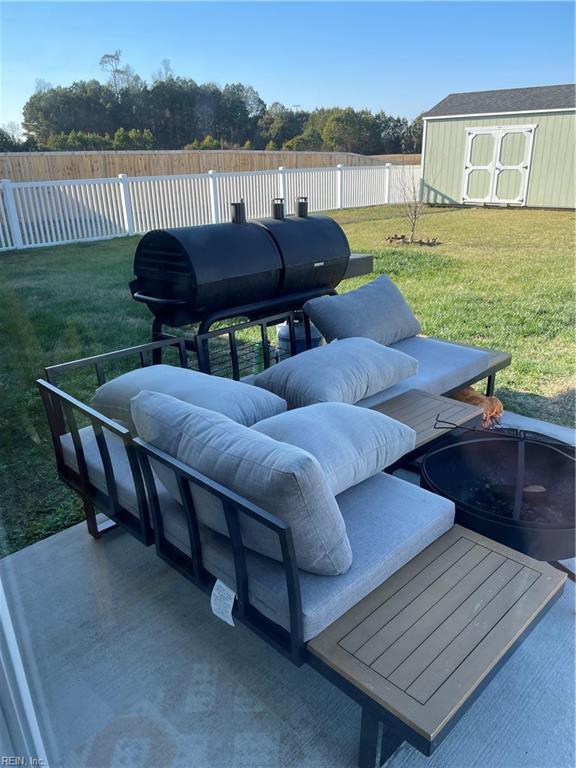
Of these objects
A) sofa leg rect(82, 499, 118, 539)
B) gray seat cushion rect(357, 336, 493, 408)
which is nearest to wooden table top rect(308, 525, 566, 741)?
gray seat cushion rect(357, 336, 493, 408)

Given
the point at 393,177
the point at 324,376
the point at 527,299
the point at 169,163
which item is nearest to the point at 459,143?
the point at 393,177

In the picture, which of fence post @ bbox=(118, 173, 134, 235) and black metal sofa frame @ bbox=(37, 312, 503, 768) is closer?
black metal sofa frame @ bbox=(37, 312, 503, 768)

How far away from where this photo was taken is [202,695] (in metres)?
1.42

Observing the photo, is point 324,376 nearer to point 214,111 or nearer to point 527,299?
point 214,111

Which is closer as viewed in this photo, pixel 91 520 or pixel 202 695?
pixel 202 695

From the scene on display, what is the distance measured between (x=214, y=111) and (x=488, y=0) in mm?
1631

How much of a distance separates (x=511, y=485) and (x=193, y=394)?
114cm

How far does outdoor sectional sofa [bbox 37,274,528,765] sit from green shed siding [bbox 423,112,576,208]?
1133cm

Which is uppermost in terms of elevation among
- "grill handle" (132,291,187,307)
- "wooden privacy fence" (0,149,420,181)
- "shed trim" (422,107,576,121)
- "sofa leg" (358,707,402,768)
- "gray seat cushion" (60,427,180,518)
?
"shed trim" (422,107,576,121)

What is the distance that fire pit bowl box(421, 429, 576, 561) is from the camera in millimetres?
1464

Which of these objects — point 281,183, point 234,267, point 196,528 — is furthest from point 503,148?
point 196,528

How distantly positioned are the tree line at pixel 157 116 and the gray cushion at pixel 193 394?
0.81 metres

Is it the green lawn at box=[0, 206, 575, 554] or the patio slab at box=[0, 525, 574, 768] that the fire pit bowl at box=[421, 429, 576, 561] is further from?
the green lawn at box=[0, 206, 575, 554]

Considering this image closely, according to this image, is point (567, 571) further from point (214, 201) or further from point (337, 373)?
point (214, 201)
